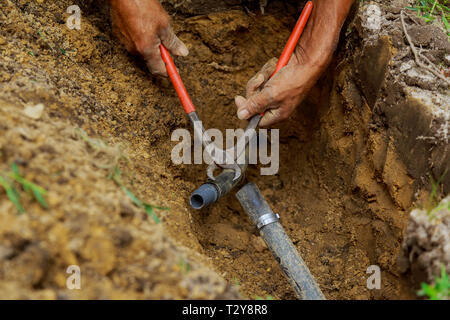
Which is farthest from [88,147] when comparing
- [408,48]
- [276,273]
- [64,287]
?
[408,48]

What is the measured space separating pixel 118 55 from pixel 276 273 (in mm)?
1231

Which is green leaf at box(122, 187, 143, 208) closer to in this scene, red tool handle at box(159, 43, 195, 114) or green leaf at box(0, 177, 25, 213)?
green leaf at box(0, 177, 25, 213)

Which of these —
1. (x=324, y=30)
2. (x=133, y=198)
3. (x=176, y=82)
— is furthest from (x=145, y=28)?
(x=133, y=198)

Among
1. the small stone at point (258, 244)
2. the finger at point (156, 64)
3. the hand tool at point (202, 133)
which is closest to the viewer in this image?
the hand tool at point (202, 133)

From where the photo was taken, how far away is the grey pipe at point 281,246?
1.46 m

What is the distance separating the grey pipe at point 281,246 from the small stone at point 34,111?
0.87 m

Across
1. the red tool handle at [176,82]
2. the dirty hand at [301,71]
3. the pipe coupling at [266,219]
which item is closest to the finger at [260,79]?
the dirty hand at [301,71]

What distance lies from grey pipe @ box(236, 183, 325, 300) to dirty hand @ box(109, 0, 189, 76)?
0.70 metres

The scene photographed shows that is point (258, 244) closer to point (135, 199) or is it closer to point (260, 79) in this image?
point (260, 79)

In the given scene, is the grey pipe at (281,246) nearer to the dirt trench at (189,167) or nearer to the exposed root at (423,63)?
the dirt trench at (189,167)

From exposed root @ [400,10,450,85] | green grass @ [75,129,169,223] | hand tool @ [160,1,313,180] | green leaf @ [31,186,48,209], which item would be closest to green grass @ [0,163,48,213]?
green leaf @ [31,186,48,209]

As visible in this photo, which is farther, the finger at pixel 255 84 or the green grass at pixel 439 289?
the finger at pixel 255 84

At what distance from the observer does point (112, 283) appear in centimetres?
101

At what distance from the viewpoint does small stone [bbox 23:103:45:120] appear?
126 cm
